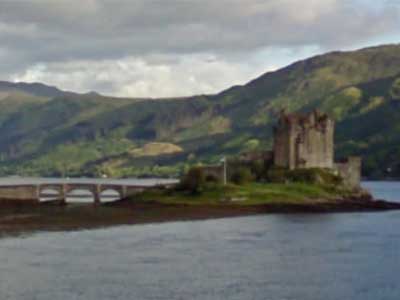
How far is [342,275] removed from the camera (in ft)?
199

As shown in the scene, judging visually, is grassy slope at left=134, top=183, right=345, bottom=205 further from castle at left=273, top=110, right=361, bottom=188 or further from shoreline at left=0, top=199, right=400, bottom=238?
castle at left=273, top=110, right=361, bottom=188

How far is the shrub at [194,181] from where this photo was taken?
125625 millimetres

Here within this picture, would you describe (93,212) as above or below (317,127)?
Result: below

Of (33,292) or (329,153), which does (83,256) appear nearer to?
(33,292)

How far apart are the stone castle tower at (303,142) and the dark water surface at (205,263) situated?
38884 millimetres

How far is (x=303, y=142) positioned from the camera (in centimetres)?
13675

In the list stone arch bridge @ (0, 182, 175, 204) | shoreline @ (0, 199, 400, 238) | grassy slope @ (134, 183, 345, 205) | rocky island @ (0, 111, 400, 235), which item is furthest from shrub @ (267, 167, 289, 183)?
stone arch bridge @ (0, 182, 175, 204)

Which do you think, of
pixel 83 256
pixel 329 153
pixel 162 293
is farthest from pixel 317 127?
pixel 162 293

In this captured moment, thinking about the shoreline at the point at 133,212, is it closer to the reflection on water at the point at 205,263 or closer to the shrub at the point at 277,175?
the reflection on water at the point at 205,263

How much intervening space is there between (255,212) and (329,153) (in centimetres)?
2787

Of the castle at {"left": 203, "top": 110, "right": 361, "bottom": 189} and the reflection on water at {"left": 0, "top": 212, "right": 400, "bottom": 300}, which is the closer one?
the reflection on water at {"left": 0, "top": 212, "right": 400, "bottom": 300}

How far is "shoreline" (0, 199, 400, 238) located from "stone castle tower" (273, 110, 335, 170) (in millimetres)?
9604

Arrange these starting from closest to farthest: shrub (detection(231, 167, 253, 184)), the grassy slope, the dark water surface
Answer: the dark water surface < the grassy slope < shrub (detection(231, 167, 253, 184))

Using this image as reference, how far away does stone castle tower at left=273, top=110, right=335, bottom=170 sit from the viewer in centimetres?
13588
